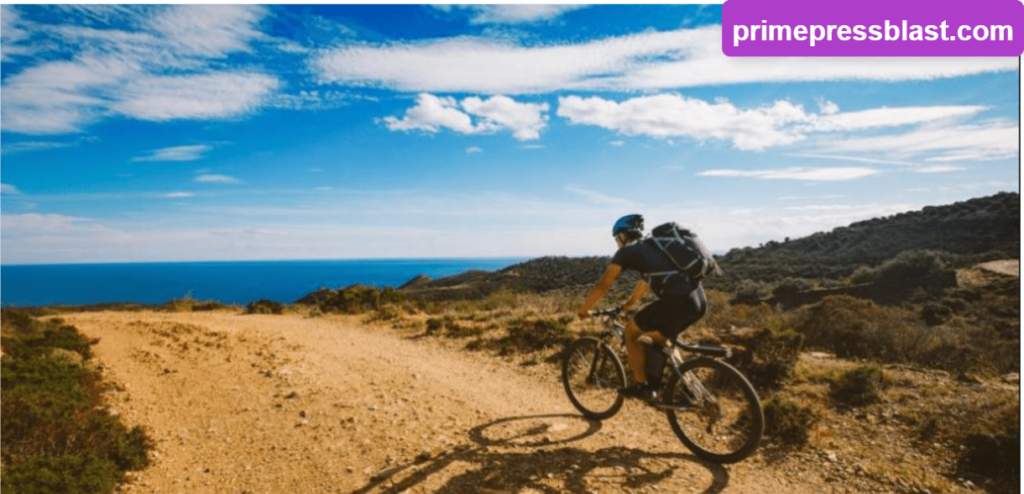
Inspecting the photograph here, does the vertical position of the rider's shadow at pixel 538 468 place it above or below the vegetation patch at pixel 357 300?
below

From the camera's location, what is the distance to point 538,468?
558 centimetres

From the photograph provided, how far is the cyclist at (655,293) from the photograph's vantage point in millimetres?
5559

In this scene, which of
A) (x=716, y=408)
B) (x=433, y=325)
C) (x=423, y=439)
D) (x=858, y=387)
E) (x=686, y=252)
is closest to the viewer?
(x=686, y=252)

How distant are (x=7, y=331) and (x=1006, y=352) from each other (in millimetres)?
22755

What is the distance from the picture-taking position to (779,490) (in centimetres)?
531

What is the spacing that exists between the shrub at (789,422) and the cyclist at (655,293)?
180 cm

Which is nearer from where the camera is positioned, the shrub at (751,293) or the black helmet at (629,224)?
the black helmet at (629,224)

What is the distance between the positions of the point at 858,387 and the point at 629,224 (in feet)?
17.0

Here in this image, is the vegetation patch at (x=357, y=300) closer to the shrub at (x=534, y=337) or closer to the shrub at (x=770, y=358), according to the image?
the shrub at (x=534, y=337)

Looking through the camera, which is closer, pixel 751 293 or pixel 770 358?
pixel 770 358

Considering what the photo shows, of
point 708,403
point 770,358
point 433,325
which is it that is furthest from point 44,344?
point 770,358

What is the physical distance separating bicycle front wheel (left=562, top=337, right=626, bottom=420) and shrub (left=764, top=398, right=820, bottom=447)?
6.11ft

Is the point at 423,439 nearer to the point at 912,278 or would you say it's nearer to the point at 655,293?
the point at 655,293

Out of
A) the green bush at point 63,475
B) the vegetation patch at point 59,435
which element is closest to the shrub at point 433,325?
the vegetation patch at point 59,435
